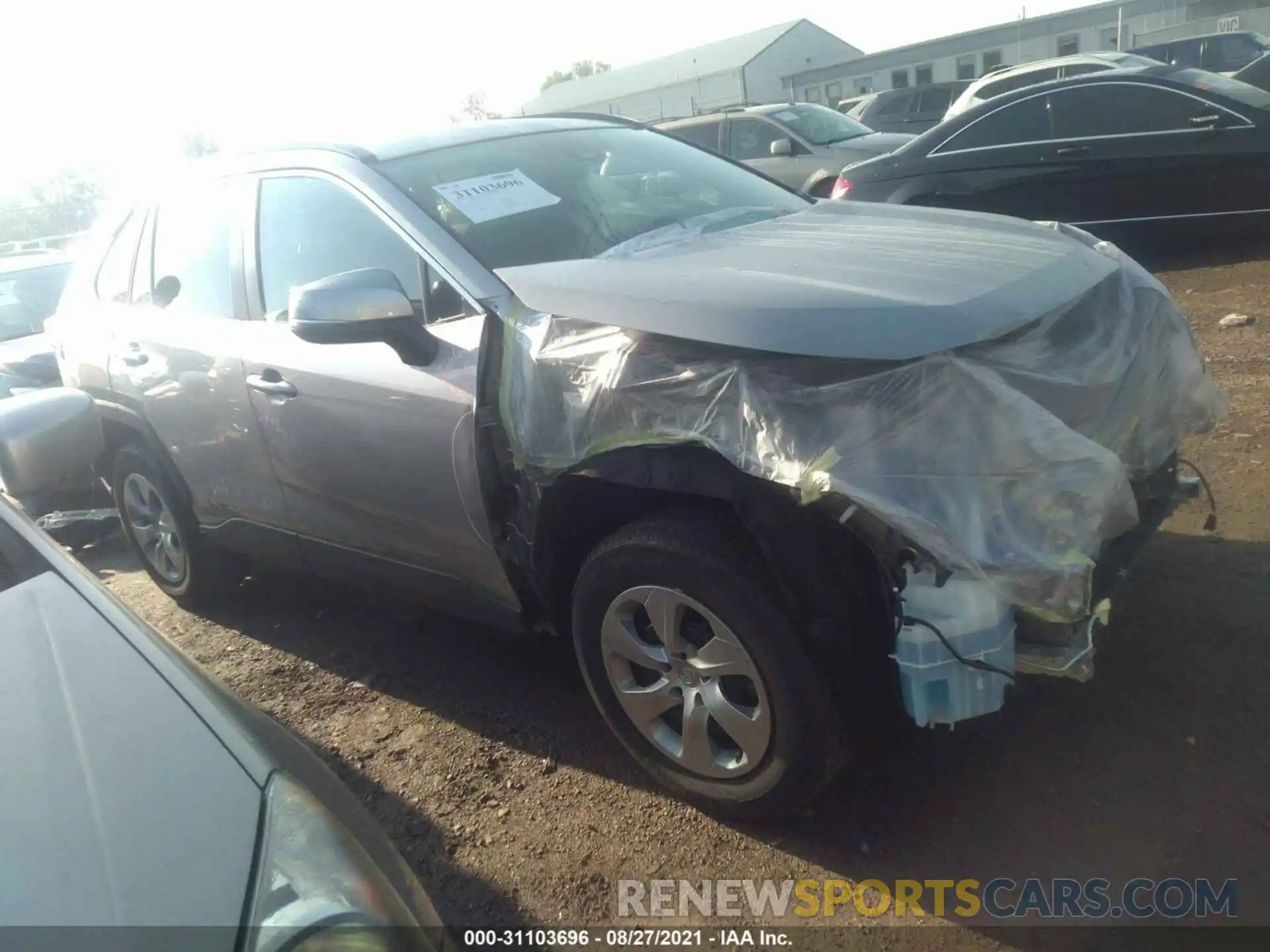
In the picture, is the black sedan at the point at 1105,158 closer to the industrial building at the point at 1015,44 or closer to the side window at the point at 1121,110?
the side window at the point at 1121,110

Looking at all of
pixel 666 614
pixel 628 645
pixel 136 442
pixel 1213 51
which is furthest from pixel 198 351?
pixel 1213 51

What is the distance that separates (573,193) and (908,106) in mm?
16018

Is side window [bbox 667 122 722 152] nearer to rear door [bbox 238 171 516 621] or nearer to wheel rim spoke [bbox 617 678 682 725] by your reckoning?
rear door [bbox 238 171 516 621]

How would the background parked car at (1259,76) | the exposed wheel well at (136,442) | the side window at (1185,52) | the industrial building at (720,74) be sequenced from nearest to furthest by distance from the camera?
the exposed wheel well at (136,442)
the background parked car at (1259,76)
the side window at (1185,52)
the industrial building at (720,74)

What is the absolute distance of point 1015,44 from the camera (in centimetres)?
3734

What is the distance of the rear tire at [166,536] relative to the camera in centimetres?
432

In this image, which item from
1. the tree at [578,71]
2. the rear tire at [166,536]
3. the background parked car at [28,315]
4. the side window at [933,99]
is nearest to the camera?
the rear tire at [166,536]

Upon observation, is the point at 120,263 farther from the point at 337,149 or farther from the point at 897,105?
the point at 897,105

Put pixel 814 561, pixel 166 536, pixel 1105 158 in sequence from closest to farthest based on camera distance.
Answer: pixel 814 561, pixel 166 536, pixel 1105 158

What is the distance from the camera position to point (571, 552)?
288 centimetres

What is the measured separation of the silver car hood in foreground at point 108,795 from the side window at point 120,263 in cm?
292

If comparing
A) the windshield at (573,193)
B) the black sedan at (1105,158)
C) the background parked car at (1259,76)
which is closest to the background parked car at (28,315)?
the windshield at (573,193)

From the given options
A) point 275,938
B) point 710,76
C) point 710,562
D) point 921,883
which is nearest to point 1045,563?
point 710,562

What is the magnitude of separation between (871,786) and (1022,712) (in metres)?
0.54
